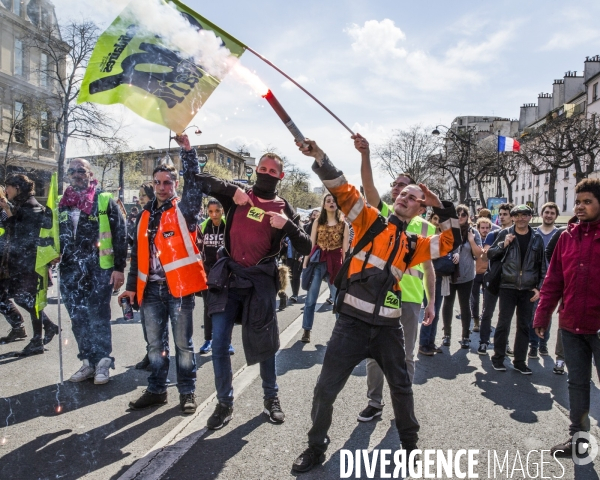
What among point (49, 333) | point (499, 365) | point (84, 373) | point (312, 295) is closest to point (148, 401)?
point (84, 373)

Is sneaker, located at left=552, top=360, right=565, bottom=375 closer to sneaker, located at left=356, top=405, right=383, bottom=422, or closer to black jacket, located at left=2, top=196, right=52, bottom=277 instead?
sneaker, located at left=356, top=405, right=383, bottom=422

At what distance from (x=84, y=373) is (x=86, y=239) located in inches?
52.1

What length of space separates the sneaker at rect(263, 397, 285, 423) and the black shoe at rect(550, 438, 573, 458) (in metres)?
1.99

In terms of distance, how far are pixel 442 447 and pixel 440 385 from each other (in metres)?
1.55

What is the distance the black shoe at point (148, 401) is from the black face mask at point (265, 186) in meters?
1.91

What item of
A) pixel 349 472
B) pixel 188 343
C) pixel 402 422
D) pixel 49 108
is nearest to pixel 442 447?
pixel 402 422

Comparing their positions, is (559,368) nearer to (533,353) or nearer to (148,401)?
(533,353)

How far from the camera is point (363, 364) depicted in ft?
18.3

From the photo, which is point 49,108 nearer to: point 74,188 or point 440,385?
point 74,188

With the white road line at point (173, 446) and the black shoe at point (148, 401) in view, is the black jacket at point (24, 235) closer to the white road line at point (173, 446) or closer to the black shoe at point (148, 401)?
the black shoe at point (148, 401)

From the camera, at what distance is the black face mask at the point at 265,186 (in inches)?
151

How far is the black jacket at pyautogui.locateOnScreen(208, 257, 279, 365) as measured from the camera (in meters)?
3.72

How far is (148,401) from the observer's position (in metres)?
4.00

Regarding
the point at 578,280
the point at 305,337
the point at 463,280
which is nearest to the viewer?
the point at 578,280
